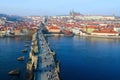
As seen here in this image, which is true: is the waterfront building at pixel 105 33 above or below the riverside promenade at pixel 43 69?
below

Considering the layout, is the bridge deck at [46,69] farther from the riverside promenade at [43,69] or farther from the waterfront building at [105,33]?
the waterfront building at [105,33]

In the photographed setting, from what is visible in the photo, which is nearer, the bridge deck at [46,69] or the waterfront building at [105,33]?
the bridge deck at [46,69]

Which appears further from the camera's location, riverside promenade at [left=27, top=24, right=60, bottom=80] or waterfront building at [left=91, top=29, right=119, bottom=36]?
waterfront building at [left=91, top=29, right=119, bottom=36]

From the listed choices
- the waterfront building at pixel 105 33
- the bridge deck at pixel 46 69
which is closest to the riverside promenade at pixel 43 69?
the bridge deck at pixel 46 69

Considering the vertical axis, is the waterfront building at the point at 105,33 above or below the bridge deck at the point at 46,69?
below

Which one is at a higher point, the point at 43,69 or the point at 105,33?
the point at 43,69

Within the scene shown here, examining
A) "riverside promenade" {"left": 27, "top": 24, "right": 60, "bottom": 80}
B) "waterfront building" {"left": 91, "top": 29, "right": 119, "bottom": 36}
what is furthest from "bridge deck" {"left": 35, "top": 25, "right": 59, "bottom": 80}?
"waterfront building" {"left": 91, "top": 29, "right": 119, "bottom": 36}

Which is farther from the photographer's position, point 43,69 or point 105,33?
point 105,33

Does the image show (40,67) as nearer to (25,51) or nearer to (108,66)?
(108,66)

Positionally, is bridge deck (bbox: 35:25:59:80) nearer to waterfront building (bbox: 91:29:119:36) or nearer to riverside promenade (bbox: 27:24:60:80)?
riverside promenade (bbox: 27:24:60:80)

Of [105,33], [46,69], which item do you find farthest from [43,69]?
[105,33]

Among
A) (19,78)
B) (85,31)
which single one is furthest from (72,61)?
(85,31)

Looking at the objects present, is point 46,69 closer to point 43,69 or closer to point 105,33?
point 43,69
